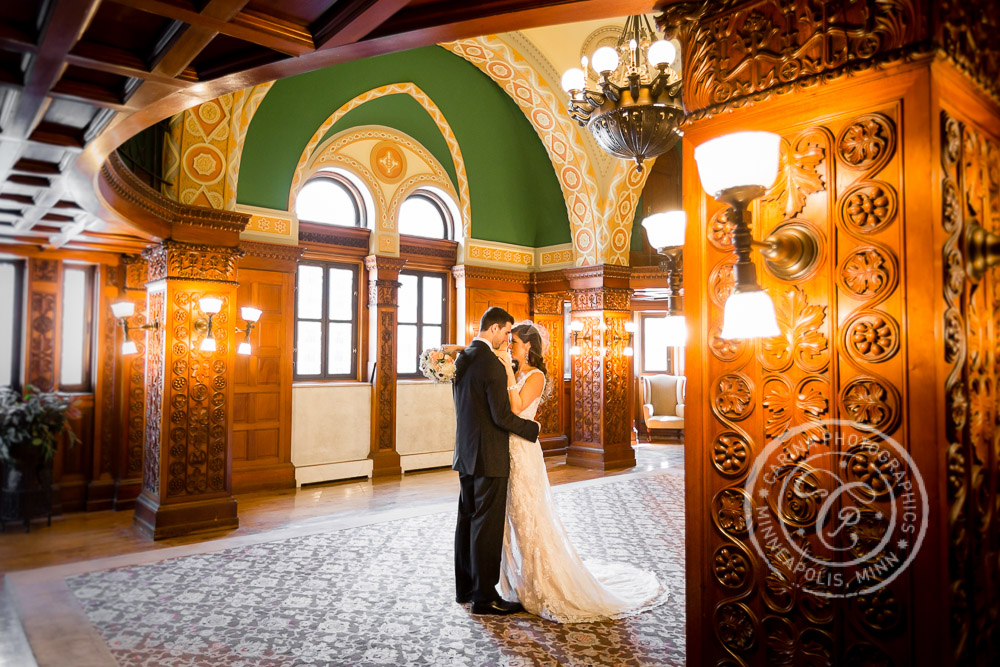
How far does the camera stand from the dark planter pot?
20.6 ft

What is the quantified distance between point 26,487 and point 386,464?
415 cm

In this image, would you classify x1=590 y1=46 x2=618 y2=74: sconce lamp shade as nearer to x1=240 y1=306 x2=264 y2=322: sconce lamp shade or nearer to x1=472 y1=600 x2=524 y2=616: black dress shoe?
x1=472 y1=600 x2=524 y2=616: black dress shoe

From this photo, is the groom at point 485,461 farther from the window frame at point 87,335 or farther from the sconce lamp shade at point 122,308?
the window frame at point 87,335

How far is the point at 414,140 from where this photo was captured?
32.0 ft

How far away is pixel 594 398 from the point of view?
9805 millimetres

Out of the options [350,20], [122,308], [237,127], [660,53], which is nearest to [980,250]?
[350,20]

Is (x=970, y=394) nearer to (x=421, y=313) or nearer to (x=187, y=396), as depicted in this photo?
(x=187, y=396)

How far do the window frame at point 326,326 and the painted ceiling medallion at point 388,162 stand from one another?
4.68 ft

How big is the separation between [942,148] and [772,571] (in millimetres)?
1238

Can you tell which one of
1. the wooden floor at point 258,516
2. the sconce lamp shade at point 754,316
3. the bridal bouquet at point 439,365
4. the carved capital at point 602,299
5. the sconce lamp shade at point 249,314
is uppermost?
the carved capital at point 602,299

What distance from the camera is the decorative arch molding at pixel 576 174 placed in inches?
338

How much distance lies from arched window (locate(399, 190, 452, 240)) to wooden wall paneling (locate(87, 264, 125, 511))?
407 centimetres

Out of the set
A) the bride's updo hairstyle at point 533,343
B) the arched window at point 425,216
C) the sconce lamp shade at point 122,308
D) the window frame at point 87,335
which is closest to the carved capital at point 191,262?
the sconce lamp shade at point 122,308

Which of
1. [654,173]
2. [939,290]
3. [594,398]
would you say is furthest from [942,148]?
[654,173]
